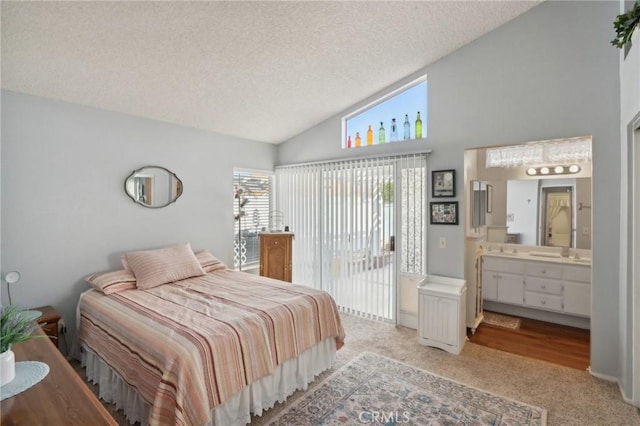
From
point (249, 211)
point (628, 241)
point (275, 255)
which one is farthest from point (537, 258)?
point (249, 211)

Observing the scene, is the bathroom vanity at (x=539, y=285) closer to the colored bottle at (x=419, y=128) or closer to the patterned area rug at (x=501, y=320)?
the patterned area rug at (x=501, y=320)

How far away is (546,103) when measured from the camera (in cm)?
288

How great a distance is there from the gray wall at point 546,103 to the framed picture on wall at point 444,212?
71 millimetres

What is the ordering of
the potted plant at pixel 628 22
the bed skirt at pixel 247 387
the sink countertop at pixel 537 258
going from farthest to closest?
1. the sink countertop at pixel 537 258
2. the bed skirt at pixel 247 387
3. the potted plant at pixel 628 22

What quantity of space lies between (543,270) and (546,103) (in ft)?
7.03

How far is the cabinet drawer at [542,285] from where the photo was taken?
3775 mm

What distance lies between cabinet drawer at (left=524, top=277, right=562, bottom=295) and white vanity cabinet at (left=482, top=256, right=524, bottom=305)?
0.08m

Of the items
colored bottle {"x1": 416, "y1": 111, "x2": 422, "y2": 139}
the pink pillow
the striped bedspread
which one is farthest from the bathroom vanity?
the pink pillow

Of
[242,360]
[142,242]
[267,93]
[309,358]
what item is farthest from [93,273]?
[267,93]

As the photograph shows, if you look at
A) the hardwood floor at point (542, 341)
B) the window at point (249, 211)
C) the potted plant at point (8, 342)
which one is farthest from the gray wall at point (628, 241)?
the window at point (249, 211)

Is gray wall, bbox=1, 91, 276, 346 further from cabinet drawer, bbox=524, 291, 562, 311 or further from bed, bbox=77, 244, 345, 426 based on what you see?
cabinet drawer, bbox=524, 291, 562, 311

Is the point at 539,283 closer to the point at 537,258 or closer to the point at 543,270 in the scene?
the point at 543,270

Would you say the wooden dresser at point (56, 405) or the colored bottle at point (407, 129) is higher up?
the colored bottle at point (407, 129)

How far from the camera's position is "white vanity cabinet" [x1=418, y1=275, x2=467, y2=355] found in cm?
310
